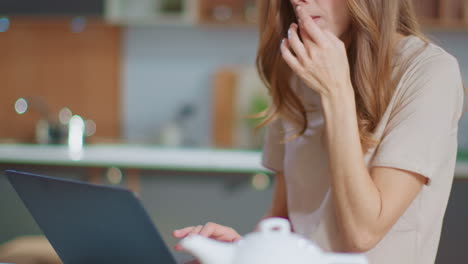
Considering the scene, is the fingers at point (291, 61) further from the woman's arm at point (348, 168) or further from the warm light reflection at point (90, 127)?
the warm light reflection at point (90, 127)

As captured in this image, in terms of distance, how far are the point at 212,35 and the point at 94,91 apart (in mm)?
959

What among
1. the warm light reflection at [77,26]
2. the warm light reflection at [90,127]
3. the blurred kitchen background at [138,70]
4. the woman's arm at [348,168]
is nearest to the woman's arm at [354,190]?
the woman's arm at [348,168]

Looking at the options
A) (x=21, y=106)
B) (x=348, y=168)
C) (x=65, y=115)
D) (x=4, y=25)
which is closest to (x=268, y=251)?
(x=348, y=168)

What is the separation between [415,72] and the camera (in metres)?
1.10

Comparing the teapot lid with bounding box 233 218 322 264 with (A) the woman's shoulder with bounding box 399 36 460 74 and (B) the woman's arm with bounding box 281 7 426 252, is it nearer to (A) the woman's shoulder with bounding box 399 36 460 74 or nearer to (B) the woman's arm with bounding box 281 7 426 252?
(B) the woman's arm with bounding box 281 7 426 252

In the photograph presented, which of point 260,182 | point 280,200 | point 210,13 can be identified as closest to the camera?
point 280,200

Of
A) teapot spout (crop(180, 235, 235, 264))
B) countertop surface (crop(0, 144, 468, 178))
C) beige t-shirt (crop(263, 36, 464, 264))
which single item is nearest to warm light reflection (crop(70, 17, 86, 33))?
countertop surface (crop(0, 144, 468, 178))

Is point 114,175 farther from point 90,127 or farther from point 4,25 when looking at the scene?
point 4,25

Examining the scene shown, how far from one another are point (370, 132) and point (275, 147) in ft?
1.17

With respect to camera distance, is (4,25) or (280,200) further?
(4,25)

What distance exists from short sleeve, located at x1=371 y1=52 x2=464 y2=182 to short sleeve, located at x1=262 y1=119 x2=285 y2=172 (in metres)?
0.38

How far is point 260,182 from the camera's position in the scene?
3.27 m

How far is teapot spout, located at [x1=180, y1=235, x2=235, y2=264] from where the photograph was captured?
0.68m

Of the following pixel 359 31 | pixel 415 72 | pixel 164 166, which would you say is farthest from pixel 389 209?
pixel 164 166
